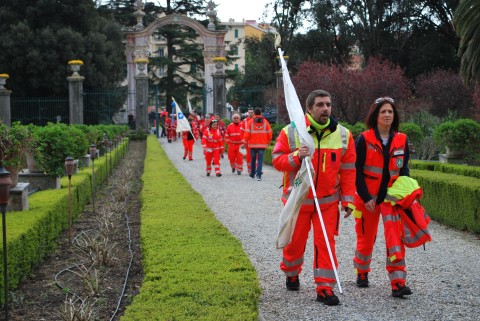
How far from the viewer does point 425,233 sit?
6152mm

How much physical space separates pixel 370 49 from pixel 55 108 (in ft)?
57.0

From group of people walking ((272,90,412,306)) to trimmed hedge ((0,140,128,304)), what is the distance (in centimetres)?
234

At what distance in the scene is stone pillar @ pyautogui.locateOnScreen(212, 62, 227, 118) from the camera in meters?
39.0

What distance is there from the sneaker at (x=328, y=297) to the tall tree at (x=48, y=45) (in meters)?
33.5

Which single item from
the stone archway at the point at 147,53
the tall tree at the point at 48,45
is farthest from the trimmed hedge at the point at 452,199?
the tall tree at the point at 48,45

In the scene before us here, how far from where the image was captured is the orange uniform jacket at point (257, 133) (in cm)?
1697

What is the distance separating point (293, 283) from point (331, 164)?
1.13 metres

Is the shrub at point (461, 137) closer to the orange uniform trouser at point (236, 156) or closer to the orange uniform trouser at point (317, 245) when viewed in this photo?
the orange uniform trouser at point (236, 156)

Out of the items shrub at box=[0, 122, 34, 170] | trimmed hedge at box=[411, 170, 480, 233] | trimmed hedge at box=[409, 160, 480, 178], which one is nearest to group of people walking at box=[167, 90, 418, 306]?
trimmed hedge at box=[411, 170, 480, 233]

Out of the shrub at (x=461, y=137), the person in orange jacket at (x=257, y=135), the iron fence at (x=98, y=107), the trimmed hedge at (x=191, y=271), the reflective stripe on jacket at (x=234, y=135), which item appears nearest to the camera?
the trimmed hedge at (x=191, y=271)

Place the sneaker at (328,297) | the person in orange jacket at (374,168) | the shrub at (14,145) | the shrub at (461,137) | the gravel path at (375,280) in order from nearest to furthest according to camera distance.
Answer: the gravel path at (375,280) → the sneaker at (328,297) → the person in orange jacket at (374,168) → the shrub at (14,145) → the shrub at (461,137)

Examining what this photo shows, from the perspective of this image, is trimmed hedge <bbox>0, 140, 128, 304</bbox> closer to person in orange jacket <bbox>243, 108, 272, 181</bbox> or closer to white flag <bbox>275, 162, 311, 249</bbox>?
white flag <bbox>275, 162, 311, 249</bbox>

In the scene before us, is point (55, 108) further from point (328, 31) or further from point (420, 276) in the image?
point (420, 276)

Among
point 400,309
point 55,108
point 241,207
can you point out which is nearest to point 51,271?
point 400,309
